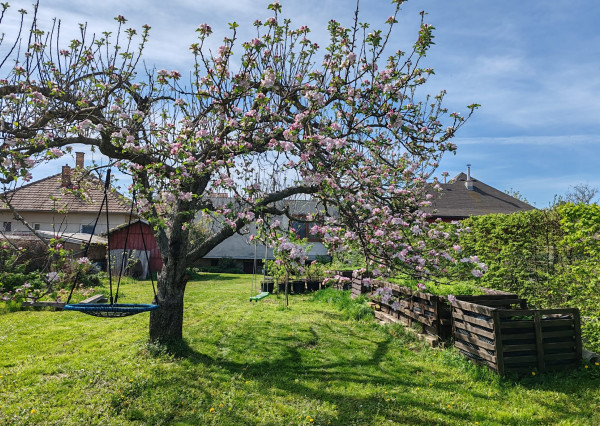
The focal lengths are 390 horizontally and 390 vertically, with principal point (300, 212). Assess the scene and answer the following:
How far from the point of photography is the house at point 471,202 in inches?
1068

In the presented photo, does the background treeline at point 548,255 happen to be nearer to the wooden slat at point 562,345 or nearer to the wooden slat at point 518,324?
the wooden slat at point 562,345

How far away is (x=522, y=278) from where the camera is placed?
26.4 ft

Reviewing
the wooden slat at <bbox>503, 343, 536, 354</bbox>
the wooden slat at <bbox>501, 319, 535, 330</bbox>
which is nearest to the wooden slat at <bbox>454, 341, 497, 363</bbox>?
the wooden slat at <bbox>503, 343, 536, 354</bbox>

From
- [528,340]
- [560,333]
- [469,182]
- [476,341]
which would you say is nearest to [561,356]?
[560,333]

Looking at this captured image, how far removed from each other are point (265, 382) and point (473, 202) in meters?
26.2

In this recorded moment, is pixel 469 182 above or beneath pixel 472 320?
above

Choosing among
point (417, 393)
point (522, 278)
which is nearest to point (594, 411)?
point (417, 393)

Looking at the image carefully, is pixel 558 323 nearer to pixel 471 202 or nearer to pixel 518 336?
pixel 518 336

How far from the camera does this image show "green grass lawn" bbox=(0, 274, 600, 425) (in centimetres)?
491

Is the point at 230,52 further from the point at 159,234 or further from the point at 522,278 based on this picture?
the point at 522,278

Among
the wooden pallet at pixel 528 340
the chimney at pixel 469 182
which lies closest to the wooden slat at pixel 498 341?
the wooden pallet at pixel 528 340

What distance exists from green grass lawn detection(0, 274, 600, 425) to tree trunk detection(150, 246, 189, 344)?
1.11 ft

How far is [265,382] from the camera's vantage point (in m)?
6.08

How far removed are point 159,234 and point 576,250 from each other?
7554 millimetres
